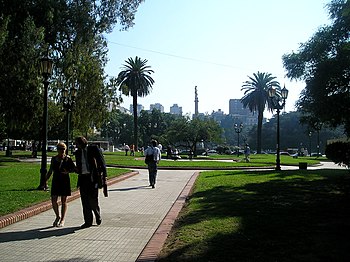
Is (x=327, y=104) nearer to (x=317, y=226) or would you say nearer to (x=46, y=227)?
(x=317, y=226)

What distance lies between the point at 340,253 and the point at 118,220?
15.8 ft

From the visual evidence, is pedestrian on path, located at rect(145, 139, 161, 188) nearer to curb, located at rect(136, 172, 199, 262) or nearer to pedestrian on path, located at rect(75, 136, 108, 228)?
curb, located at rect(136, 172, 199, 262)

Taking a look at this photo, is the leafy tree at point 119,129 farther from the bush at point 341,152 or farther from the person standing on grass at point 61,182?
the person standing on grass at point 61,182

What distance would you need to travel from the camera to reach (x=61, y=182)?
27.1ft

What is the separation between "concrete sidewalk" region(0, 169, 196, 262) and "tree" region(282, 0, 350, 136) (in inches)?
473

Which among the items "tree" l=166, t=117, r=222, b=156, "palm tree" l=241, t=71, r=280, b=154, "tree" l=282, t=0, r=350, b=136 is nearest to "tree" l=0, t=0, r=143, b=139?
"tree" l=282, t=0, r=350, b=136

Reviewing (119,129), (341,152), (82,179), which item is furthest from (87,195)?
(119,129)

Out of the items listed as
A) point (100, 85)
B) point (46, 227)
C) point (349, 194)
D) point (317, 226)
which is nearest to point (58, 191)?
point (46, 227)

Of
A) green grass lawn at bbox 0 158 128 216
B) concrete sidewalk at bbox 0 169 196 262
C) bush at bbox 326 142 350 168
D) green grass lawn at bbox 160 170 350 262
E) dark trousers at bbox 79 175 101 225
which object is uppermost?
bush at bbox 326 142 350 168

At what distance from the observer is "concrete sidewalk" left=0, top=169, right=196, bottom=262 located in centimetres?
618

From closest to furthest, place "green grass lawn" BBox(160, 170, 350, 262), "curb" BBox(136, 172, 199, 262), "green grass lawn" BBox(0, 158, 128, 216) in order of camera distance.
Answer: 1. "green grass lawn" BBox(160, 170, 350, 262)
2. "curb" BBox(136, 172, 199, 262)
3. "green grass lawn" BBox(0, 158, 128, 216)

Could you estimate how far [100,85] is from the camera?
34031 millimetres

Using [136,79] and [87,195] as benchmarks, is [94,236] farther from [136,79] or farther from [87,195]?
[136,79]

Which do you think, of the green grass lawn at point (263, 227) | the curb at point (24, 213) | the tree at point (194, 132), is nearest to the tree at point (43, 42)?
the curb at point (24, 213)
